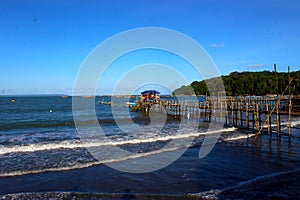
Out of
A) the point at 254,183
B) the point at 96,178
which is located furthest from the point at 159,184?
the point at 254,183

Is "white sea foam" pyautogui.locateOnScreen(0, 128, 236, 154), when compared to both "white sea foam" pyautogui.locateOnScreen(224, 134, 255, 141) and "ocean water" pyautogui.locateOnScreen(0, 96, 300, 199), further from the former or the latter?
"white sea foam" pyautogui.locateOnScreen(224, 134, 255, 141)

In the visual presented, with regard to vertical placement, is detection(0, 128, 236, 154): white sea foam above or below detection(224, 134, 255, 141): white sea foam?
below

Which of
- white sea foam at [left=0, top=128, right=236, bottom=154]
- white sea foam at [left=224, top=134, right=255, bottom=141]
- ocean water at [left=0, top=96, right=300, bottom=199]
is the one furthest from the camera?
white sea foam at [left=224, top=134, right=255, bottom=141]

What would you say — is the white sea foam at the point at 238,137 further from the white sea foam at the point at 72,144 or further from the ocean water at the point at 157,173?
the white sea foam at the point at 72,144

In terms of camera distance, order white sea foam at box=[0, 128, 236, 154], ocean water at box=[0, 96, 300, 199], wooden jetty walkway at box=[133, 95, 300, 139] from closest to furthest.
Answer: ocean water at box=[0, 96, 300, 199] → white sea foam at box=[0, 128, 236, 154] → wooden jetty walkway at box=[133, 95, 300, 139]

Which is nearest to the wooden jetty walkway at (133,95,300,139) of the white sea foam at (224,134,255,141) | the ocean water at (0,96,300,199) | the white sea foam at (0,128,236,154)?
the white sea foam at (224,134,255,141)

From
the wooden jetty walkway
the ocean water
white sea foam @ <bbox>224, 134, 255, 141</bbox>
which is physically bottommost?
the ocean water

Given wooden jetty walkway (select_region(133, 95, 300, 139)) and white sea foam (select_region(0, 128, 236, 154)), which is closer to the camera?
white sea foam (select_region(0, 128, 236, 154))

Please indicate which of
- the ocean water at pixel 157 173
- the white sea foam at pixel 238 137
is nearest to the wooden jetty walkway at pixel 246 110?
the white sea foam at pixel 238 137

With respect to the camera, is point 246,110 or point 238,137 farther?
point 246,110

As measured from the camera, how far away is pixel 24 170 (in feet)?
29.8

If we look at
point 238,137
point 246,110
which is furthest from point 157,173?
point 246,110

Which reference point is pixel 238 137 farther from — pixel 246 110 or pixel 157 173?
pixel 157 173

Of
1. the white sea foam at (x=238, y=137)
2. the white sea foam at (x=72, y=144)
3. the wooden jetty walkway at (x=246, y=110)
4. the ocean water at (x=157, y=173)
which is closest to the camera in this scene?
the ocean water at (x=157, y=173)
